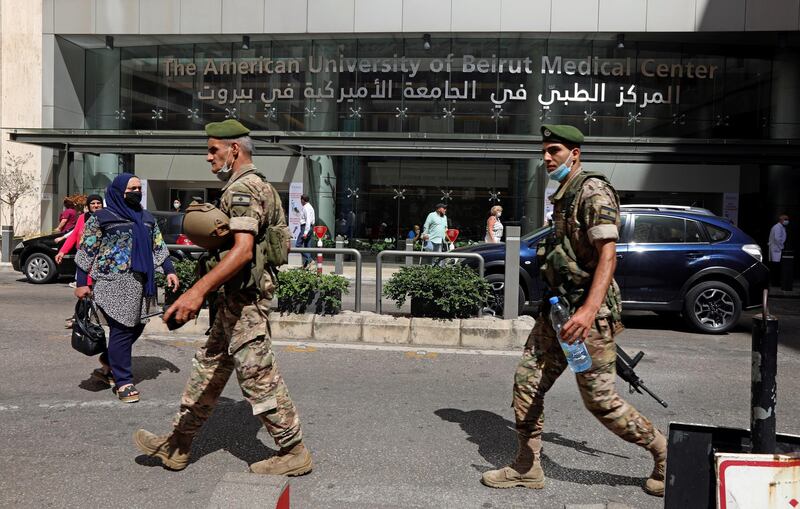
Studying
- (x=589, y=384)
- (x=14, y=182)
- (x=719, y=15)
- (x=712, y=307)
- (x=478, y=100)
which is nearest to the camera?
(x=589, y=384)

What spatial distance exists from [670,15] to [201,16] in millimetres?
13846

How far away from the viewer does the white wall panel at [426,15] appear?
2072 centimetres

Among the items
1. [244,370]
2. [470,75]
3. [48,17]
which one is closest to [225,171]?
[244,370]

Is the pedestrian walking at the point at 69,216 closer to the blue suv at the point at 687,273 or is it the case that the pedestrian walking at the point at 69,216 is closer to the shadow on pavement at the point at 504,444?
the blue suv at the point at 687,273

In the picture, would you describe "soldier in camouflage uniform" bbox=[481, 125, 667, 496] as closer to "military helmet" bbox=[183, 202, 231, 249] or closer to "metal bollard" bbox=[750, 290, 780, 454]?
"metal bollard" bbox=[750, 290, 780, 454]

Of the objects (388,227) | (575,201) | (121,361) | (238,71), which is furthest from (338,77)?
(575,201)

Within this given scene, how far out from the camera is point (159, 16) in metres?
21.9

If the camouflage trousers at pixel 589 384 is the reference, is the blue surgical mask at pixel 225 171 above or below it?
above

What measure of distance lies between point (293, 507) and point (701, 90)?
2092 cm

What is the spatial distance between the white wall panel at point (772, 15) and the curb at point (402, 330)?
15858mm

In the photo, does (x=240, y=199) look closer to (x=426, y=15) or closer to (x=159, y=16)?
(x=426, y=15)

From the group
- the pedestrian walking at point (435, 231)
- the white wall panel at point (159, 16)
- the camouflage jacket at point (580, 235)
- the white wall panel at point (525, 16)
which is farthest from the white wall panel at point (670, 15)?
the camouflage jacket at point (580, 235)

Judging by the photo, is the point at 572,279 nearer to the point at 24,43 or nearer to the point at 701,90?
the point at 701,90

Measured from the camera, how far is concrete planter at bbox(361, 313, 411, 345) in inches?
309
